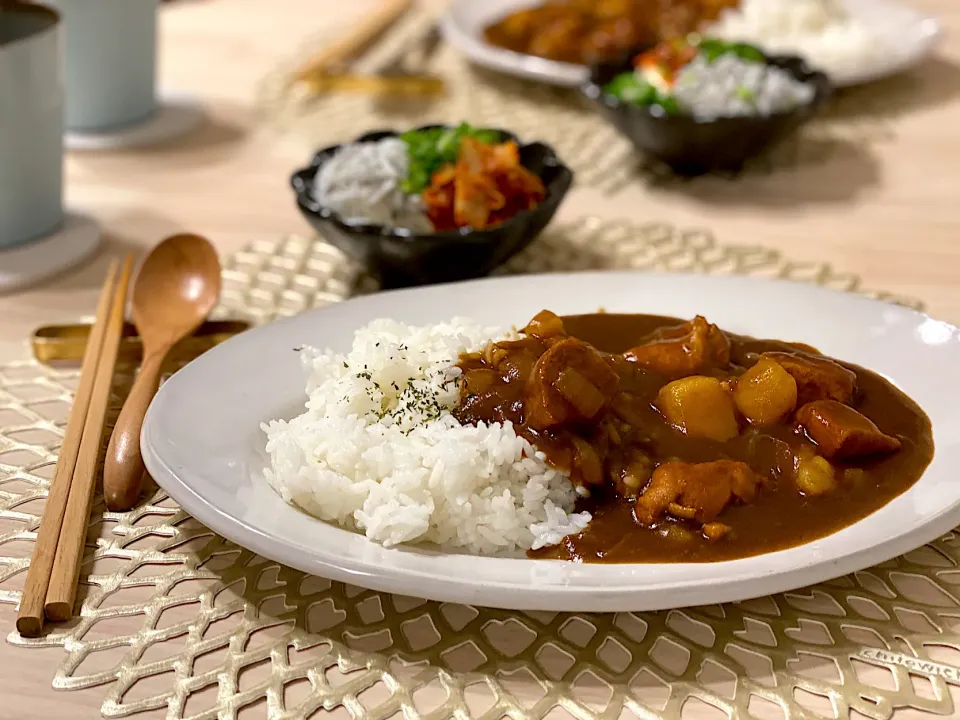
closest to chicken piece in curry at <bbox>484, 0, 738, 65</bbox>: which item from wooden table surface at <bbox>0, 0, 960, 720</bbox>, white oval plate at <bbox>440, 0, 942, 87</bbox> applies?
white oval plate at <bbox>440, 0, 942, 87</bbox>

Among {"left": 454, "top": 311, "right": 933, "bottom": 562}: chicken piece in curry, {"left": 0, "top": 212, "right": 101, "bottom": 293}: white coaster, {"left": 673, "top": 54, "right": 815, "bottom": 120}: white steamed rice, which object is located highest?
{"left": 673, "top": 54, "right": 815, "bottom": 120}: white steamed rice

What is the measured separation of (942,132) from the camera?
14.1 ft

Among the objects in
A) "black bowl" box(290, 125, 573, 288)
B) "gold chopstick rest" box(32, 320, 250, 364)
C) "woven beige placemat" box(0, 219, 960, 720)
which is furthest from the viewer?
"black bowl" box(290, 125, 573, 288)

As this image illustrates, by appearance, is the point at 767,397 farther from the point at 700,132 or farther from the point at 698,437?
the point at 700,132

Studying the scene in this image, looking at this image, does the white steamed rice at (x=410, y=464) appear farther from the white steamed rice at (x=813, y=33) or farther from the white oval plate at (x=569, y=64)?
the white steamed rice at (x=813, y=33)

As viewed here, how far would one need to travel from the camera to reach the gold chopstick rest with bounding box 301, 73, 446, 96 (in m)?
4.71

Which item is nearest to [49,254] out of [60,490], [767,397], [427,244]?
[427,244]

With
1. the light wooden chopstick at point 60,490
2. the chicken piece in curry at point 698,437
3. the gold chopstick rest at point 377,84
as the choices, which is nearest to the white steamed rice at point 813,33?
the gold chopstick rest at point 377,84

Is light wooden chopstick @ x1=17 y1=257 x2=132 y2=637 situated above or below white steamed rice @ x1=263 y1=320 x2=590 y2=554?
below

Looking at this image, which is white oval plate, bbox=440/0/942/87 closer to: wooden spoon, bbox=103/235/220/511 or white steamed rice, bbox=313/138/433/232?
white steamed rice, bbox=313/138/433/232

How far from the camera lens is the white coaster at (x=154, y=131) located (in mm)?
4191

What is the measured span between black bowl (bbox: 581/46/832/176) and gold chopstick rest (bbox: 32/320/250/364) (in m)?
1.65

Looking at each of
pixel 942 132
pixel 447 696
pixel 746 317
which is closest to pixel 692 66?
pixel 942 132

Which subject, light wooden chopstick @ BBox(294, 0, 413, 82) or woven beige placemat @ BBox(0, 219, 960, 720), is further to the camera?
light wooden chopstick @ BBox(294, 0, 413, 82)
